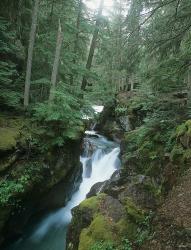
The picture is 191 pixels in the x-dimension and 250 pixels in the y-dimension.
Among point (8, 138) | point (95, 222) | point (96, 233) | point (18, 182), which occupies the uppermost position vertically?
point (8, 138)

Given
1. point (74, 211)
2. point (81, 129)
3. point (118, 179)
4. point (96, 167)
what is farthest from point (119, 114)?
point (74, 211)

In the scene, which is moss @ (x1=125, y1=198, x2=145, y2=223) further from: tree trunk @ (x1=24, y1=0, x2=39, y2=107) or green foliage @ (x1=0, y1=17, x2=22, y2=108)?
tree trunk @ (x1=24, y1=0, x2=39, y2=107)

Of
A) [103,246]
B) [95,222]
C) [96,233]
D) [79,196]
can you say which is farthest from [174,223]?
[79,196]

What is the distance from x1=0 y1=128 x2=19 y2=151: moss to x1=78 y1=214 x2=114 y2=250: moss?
14.3 feet

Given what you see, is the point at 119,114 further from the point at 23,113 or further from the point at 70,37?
the point at 23,113

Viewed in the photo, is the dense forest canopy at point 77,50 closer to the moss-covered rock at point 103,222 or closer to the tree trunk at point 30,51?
the tree trunk at point 30,51

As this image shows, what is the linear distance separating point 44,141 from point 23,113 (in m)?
2.01

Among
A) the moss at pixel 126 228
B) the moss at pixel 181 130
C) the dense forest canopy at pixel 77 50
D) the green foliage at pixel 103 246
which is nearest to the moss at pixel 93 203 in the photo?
the moss at pixel 126 228

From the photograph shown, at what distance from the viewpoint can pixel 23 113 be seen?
13.4m

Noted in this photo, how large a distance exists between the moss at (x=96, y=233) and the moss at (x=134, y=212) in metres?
0.62

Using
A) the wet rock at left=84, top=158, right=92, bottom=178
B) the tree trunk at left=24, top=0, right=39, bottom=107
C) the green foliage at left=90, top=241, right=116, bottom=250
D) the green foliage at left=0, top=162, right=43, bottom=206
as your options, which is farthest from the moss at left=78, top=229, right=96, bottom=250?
the wet rock at left=84, top=158, right=92, bottom=178

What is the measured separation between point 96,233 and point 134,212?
3.81 feet

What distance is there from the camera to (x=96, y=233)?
750 centimetres

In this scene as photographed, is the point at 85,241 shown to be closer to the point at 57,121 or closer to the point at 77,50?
the point at 57,121
